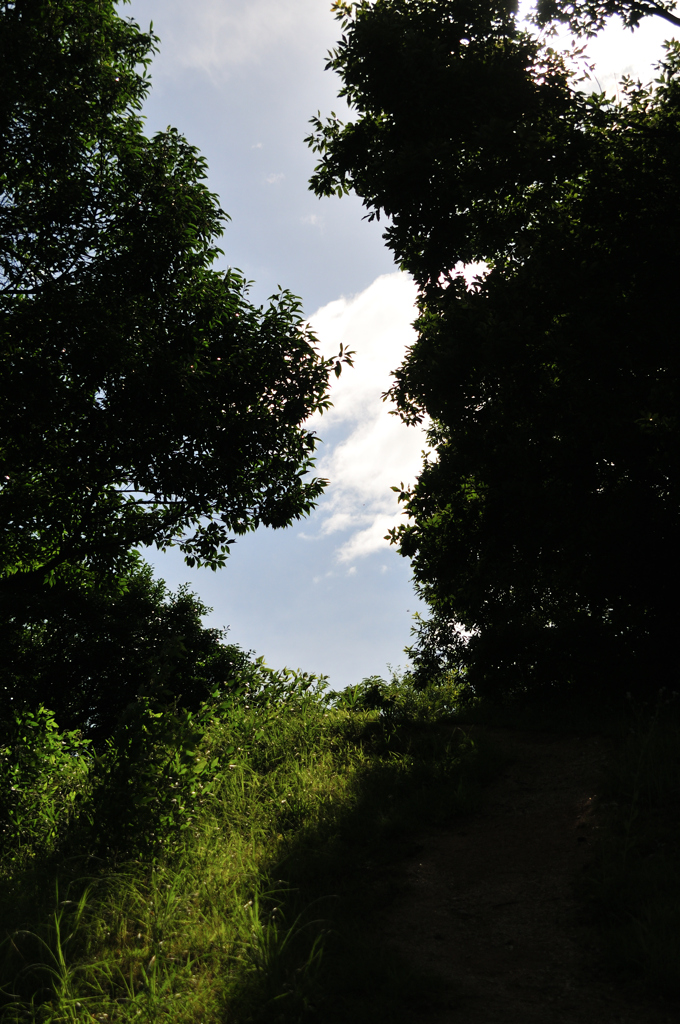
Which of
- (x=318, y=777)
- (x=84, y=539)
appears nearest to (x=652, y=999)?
(x=318, y=777)

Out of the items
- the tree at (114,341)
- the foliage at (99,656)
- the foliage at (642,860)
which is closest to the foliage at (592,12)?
the tree at (114,341)

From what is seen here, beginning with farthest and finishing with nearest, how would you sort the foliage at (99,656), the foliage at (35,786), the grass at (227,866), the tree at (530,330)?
the foliage at (99,656), the tree at (530,330), the foliage at (35,786), the grass at (227,866)

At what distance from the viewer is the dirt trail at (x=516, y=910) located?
4.12 m

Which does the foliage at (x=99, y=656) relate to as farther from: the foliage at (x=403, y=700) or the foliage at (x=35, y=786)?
the foliage at (x=35, y=786)

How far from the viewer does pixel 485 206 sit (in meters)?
10.6

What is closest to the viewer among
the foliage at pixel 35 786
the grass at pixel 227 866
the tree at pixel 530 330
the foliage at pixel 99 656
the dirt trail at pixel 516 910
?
the dirt trail at pixel 516 910

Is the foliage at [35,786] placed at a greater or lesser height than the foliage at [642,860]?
greater

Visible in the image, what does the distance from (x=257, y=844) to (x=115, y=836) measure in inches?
55.0

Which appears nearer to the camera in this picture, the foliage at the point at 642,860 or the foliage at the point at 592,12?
the foliage at the point at 642,860

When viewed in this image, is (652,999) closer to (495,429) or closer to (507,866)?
(507,866)

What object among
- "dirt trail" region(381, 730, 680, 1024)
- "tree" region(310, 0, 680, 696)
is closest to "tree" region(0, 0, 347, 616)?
"tree" region(310, 0, 680, 696)

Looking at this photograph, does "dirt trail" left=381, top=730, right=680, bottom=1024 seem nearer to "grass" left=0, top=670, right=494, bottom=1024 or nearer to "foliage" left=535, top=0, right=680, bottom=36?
"grass" left=0, top=670, right=494, bottom=1024

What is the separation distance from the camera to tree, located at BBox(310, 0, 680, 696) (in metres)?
8.92

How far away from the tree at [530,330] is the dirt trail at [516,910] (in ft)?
8.43
